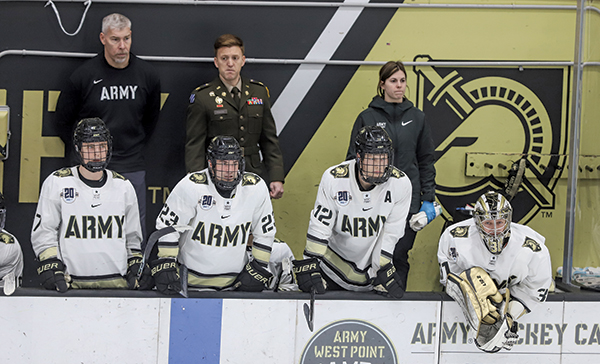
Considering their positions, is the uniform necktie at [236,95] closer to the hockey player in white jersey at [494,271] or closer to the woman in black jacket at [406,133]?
the woman in black jacket at [406,133]

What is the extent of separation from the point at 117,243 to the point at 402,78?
86.0 inches

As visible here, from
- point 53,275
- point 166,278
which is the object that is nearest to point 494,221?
point 166,278

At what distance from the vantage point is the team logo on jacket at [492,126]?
16.2 feet

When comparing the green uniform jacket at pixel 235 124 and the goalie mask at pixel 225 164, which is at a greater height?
the green uniform jacket at pixel 235 124

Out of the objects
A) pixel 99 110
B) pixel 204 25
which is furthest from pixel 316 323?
pixel 204 25

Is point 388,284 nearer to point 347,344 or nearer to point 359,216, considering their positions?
point 347,344

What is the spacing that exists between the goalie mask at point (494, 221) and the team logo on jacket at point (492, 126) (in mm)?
1731

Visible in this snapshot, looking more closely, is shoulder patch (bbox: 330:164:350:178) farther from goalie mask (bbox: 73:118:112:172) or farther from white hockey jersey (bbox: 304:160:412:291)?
goalie mask (bbox: 73:118:112:172)

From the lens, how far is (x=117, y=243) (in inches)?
133

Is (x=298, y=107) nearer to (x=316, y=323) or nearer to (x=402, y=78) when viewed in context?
(x=402, y=78)

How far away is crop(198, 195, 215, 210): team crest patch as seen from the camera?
3262 millimetres

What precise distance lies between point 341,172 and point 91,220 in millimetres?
1471

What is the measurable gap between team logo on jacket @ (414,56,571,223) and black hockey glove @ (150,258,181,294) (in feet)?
8.87

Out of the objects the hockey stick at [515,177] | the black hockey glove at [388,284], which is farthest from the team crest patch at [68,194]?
the hockey stick at [515,177]
